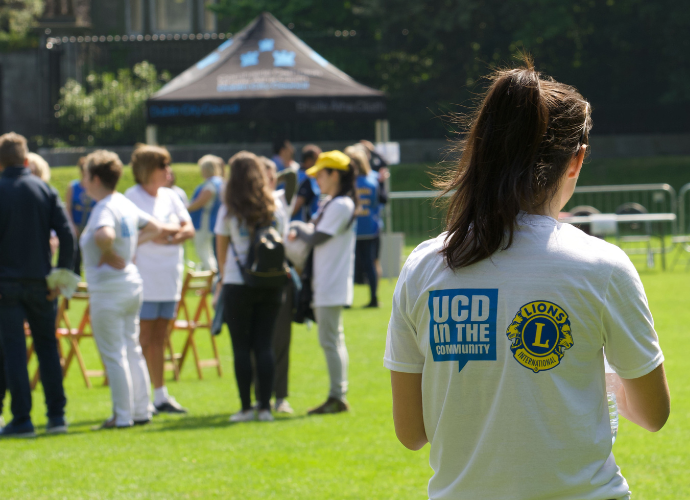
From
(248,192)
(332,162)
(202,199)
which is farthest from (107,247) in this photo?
(202,199)

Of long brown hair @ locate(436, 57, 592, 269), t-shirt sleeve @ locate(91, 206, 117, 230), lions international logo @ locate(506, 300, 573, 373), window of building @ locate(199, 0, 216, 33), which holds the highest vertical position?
window of building @ locate(199, 0, 216, 33)

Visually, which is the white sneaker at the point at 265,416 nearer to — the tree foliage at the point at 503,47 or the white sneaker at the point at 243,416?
the white sneaker at the point at 243,416

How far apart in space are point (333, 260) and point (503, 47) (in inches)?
976

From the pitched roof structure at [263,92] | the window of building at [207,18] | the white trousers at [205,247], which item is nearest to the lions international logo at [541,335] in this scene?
Answer: the pitched roof structure at [263,92]

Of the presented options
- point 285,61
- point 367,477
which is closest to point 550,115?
point 367,477

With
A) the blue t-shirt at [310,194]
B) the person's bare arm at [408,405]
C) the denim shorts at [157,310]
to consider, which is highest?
the person's bare arm at [408,405]

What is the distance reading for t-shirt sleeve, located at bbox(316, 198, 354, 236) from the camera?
22.2 ft

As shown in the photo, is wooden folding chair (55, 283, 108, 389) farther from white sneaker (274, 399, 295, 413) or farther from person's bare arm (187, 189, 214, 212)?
person's bare arm (187, 189, 214, 212)

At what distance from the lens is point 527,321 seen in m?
1.86

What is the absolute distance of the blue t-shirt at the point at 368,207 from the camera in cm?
1220

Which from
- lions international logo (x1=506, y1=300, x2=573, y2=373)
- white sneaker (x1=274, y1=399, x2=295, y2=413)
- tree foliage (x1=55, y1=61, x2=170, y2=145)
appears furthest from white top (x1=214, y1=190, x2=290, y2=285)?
tree foliage (x1=55, y1=61, x2=170, y2=145)

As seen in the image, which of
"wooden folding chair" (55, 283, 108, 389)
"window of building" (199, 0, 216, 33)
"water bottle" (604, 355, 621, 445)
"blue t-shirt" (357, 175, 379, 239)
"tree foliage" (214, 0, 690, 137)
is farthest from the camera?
"window of building" (199, 0, 216, 33)

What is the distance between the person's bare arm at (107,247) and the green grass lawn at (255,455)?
1.23 m

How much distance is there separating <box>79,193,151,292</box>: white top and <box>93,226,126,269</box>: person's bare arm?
0.04 metres
